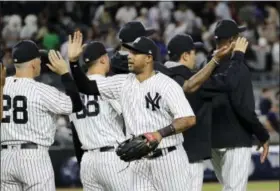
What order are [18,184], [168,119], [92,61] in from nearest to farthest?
[168,119]
[18,184]
[92,61]

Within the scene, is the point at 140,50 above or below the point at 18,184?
above

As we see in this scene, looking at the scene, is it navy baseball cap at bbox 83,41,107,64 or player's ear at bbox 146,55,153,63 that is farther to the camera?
navy baseball cap at bbox 83,41,107,64

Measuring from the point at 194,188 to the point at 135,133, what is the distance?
1680 millimetres

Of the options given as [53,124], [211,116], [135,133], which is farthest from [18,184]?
[211,116]

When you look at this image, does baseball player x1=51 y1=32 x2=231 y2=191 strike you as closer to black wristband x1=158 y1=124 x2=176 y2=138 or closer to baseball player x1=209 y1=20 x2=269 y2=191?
black wristband x1=158 y1=124 x2=176 y2=138

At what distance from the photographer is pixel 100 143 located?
30.6 ft

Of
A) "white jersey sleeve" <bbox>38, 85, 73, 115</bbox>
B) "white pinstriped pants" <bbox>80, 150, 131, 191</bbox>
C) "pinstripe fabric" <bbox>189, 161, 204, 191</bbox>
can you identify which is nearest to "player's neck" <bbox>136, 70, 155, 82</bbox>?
"white jersey sleeve" <bbox>38, 85, 73, 115</bbox>

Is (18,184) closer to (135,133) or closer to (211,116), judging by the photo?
(135,133)

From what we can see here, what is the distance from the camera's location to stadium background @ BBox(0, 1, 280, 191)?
68.1 feet

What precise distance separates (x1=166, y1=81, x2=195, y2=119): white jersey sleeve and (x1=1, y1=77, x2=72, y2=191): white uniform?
107 centimetres

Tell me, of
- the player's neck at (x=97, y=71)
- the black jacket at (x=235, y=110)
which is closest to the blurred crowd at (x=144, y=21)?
the black jacket at (x=235, y=110)

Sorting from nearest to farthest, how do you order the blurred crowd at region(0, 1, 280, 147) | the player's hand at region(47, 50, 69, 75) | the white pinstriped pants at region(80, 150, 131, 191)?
1. the player's hand at region(47, 50, 69, 75)
2. the white pinstriped pants at region(80, 150, 131, 191)
3. the blurred crowd at region(0, 1, 280, 147)

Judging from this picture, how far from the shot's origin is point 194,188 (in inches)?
381

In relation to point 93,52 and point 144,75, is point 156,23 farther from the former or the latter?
point 144,75
